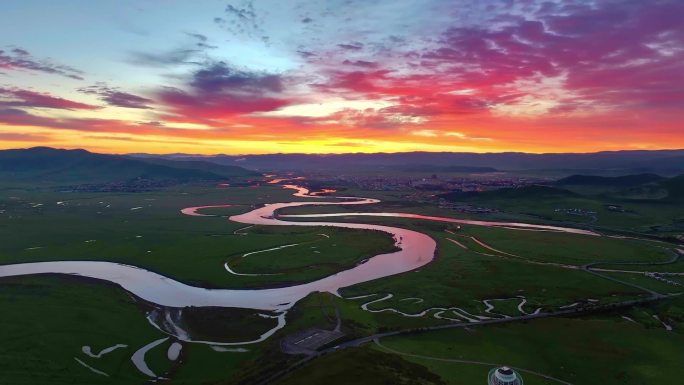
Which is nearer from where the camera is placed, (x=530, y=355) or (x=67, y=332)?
(x=530, y=355)

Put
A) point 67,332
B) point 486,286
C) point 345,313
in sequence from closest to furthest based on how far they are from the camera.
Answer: point 67,332
point 345,313
point 486,286

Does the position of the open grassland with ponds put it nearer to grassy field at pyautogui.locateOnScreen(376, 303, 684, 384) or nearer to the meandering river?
grassy field at pyautogui.locateOnScreen(376, 303, 684, 384)

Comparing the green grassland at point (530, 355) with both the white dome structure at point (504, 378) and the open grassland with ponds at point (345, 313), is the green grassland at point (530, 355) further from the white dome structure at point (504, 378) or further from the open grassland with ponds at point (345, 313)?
the white dome structure at point (504, 378)

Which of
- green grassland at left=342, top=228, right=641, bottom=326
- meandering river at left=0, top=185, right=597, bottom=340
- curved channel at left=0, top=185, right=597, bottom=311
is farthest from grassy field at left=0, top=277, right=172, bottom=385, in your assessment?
green grassland at left=342, top=228, right=641, bottom=326

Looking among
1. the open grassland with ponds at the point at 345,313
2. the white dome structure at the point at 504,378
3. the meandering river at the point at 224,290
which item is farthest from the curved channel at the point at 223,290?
the white dome structure at the point at 504,378

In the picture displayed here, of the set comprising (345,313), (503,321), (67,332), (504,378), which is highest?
(504,378)

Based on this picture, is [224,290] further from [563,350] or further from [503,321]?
[563,350]

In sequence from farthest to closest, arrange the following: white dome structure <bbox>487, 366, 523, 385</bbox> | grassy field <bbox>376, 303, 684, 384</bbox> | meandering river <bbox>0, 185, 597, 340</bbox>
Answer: meandering river <bbox>0, 185, 597, 340</bbox>, grassy field <bbox>376, 303, 684, 384</bbox>, white dome structure <bbox>487, 366, 523, 385</bbox>

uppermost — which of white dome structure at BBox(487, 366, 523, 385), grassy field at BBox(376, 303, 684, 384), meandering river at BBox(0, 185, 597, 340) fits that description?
white dome structure at BBox(487, 366, 523, 385)

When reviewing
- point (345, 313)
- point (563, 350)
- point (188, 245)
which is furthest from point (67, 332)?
point (563, 350)

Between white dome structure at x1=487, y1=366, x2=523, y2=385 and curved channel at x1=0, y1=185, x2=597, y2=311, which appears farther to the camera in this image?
curved channel at x1=0, y1=185, x2=597, y2=311

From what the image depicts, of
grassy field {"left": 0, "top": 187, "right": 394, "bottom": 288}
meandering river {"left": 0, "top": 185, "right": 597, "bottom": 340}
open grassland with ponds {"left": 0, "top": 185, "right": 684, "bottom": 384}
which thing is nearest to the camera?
open grassland with ponds {"left": 0, "top": 185, "right": 684, "bottom": 384}
